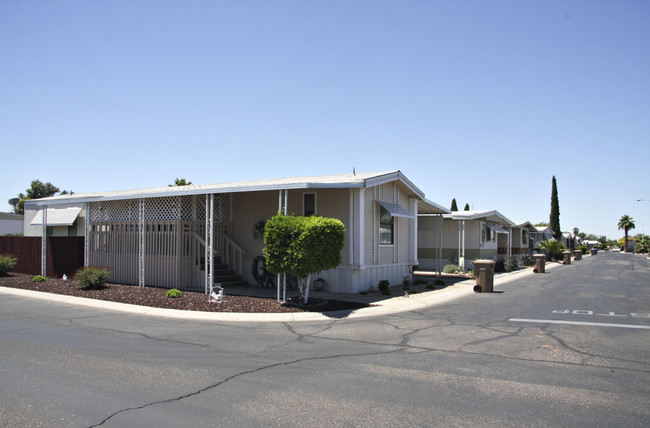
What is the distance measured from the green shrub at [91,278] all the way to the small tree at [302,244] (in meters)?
6.84

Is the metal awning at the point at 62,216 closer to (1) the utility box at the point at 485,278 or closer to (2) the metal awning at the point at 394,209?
(2) the metal awning at the point at 394,209

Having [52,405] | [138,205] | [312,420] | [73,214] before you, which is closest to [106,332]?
[52,405]

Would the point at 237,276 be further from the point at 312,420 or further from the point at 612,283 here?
→ the point at 612,283

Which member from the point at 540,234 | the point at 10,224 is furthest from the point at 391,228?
the point at 10,224

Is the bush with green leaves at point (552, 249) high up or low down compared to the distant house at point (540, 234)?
down

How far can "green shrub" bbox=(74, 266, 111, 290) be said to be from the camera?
15188 mm

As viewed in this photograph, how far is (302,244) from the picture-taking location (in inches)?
447

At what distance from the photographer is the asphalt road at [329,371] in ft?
16.0

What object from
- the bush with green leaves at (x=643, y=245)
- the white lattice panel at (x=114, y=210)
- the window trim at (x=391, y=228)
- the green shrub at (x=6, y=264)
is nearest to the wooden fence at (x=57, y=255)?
the green shrub at (x=6, y=264)

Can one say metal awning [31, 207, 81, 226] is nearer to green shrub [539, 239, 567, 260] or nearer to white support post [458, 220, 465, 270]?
white support post [458, 220, 465, 270]

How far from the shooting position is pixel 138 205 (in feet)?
55.5

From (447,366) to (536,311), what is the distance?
20.2 feet

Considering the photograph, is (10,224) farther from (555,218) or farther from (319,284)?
(555,218)

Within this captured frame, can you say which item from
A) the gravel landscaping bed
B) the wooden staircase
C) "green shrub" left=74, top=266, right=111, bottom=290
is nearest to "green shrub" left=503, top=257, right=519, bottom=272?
the wooden staircase
